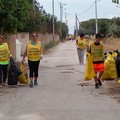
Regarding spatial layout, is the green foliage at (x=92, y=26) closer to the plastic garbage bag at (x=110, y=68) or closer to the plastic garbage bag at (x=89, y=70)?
the plastic garbage bag at (x=110, y=68)

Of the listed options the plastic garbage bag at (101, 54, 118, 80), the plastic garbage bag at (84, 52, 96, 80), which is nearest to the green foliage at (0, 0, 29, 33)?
the plastic garbage bag at (101, 54, 118, 80)

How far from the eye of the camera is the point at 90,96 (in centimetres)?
1209

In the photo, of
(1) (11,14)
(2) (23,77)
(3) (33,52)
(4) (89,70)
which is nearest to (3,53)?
(3) (33,52)

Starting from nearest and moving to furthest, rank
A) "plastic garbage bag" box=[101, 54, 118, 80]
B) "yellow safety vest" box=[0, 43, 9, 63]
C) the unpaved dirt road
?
1. the unpaved dirt road
2. "yellow safety vest" box=[0, 43, 9, 63]
3. "plastic garbage bag" box=[101, 54, 118, 80]

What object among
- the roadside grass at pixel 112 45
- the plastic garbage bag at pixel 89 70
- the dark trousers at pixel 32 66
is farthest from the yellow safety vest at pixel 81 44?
the roadside grass at pixel 112 45

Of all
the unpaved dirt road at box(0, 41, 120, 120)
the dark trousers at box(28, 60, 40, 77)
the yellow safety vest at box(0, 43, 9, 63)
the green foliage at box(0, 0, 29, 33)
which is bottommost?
the unpaved dirt road at box(0, 41, 120, 120)

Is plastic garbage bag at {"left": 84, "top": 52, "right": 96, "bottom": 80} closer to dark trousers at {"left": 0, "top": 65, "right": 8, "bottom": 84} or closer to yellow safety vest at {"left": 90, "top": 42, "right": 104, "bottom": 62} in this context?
yellow safety vest at {"left": 90, "top": 42, "right": 104, "bottom": 62}

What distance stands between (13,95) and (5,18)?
8.34m

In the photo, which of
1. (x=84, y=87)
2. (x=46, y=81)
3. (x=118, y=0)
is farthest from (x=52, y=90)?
(x=118, y=0)

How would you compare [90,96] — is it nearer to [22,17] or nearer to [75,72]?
[75,72]

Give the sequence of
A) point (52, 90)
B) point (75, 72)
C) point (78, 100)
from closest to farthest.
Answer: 1. point (78, 100)
2. point (52, 90)
3. point (75, 72)

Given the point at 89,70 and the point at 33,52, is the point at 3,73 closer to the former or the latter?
the point at 33,52

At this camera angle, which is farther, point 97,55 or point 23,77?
point 23,77

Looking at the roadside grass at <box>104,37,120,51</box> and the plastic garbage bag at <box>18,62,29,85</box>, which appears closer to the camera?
the plastic garbage bag at <box>18,62,29,85</box>
